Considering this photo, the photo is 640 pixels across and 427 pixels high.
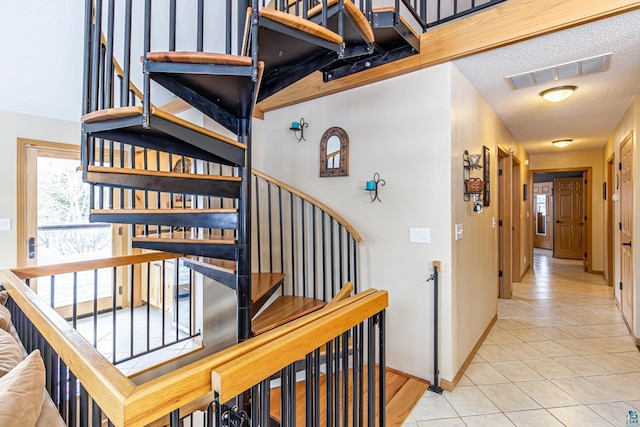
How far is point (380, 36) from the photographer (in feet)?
6.75

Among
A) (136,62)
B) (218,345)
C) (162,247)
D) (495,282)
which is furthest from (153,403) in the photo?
(495,282)

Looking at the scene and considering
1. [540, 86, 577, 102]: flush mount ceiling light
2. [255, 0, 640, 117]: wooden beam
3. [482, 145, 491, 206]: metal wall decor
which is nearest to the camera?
[255, 0, 640, 117]: wooden beam

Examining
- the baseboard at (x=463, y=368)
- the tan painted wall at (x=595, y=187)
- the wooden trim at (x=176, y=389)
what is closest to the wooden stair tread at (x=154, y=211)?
the wooden trim at (x=176, y=389)

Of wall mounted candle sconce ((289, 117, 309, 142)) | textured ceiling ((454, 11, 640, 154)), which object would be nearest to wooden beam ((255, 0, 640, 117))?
textured ceiling ((454, 11, 640, 154))

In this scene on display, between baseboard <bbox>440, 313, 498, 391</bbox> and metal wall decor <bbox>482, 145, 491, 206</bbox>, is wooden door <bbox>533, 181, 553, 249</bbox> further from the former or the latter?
baseboard <bbox>440, 313, 498, 391</bbox>

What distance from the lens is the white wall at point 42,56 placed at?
2732 millimetres

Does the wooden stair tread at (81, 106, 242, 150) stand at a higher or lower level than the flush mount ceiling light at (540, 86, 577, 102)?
lower

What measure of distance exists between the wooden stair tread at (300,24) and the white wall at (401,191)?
1.27 metres

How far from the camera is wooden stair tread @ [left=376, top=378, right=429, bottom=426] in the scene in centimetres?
209

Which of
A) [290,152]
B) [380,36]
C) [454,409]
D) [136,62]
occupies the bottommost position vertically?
[454,409]

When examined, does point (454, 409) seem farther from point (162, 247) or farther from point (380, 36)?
point (380, 36)

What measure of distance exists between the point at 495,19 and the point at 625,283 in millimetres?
3353

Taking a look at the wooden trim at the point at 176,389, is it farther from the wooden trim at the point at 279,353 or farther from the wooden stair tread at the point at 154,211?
the wooden stair tread at the point at 154,211

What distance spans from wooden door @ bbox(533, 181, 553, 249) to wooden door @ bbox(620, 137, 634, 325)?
5432mm
